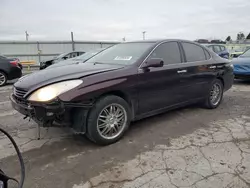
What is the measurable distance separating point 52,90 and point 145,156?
57.0 inches

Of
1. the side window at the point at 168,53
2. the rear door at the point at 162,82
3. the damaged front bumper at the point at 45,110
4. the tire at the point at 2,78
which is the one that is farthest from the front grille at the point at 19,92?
the tire at the point at 2,78

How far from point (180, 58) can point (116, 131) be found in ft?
6.25

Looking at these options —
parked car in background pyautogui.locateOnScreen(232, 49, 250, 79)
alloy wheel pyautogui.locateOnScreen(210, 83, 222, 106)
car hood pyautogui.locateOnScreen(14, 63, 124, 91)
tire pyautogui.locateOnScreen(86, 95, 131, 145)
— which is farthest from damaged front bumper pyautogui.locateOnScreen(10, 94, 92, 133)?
parked car in background pyautogui.locateOnScreen(232, 49, 250, 79)

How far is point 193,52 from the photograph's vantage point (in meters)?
4.55

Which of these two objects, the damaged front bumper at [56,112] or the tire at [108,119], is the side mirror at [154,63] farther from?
the damaged front bumper at [56,112]

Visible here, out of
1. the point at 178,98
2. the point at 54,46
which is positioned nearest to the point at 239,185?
the point at 178,98

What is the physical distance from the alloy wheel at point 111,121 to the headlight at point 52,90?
55cm

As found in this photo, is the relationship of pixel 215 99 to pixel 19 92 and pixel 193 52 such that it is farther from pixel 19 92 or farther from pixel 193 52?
pixel 19 92

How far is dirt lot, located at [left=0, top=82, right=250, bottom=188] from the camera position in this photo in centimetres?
240

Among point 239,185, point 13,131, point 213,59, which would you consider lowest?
point 239,185

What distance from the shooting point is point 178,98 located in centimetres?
416

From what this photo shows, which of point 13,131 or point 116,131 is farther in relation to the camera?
point 13,131

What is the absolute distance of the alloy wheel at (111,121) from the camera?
122 inches

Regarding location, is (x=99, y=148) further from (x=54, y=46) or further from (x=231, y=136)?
(x=54, y=46)
